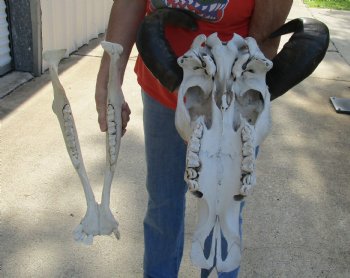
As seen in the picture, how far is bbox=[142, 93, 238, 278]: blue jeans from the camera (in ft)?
6.52

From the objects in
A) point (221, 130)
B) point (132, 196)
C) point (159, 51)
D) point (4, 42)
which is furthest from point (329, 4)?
point (221, 130)

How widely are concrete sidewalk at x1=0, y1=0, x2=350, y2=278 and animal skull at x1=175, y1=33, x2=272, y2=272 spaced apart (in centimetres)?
166

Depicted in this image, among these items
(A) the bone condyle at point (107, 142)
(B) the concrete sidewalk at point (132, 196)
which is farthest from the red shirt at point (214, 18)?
(B) the concrete sidewalk at point (132, 196)

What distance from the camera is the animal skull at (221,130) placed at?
1220 millimetres

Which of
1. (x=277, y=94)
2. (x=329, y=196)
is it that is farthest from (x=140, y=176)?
(x=277, y=94)

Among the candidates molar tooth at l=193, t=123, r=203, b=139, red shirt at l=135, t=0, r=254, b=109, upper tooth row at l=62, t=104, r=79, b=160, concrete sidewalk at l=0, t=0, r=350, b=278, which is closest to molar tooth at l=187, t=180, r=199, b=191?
molar tooth at l=193, t=123, r=203, b=139

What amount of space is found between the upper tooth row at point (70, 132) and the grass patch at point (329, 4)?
31.3 ft

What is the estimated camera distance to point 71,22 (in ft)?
20.5

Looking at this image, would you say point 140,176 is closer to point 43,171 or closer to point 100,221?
point 43,171

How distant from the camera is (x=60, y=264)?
2838 mm

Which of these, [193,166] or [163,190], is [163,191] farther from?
[193,166]

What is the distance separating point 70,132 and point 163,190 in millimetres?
552

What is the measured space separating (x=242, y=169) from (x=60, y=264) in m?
1.93

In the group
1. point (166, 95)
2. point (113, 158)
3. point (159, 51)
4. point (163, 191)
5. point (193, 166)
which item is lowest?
point (163, 191)
